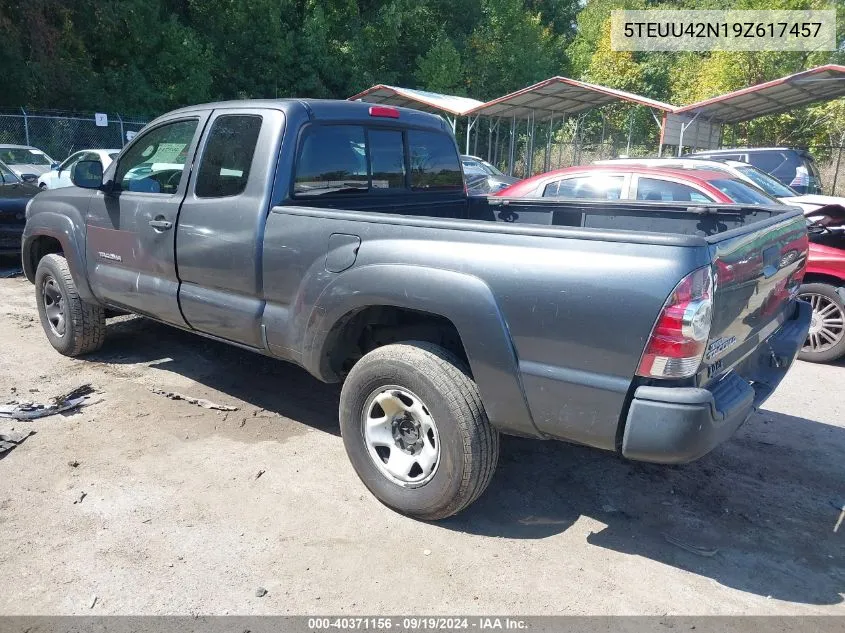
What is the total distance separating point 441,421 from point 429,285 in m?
0.62

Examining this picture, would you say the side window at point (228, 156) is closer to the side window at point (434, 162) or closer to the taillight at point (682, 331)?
the side window at point (434, 162)

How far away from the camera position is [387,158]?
4.35 metres

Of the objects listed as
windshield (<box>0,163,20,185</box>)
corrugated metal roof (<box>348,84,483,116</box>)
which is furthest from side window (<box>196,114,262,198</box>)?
corrugated metal roof (<box>348,84,483,116</box>)

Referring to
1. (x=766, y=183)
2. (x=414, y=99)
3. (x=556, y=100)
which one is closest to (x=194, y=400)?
(x=766, y=183)

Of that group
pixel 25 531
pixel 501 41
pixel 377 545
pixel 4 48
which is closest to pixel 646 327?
pixel 377 545

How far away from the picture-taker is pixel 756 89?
17.3m

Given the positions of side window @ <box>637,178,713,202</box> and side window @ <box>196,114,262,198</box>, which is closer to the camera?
side window @ <box>196,114,262,198</box>

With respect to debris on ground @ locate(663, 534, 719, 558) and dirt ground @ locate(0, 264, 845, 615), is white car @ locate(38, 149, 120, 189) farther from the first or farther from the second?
debris on ground @ locate(663, 534, 719, 558)

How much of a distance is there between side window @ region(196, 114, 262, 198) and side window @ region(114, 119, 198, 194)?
251 millimetres

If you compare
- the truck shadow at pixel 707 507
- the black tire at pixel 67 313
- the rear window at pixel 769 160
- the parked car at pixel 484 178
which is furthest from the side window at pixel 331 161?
the rear window at pixel 769 160

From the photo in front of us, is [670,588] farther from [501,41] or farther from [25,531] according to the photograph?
[501,41]

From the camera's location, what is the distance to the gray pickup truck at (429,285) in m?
2.55

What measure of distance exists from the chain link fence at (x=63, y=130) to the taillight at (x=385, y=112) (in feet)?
63.0

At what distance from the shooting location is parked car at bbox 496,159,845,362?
5.80 m
